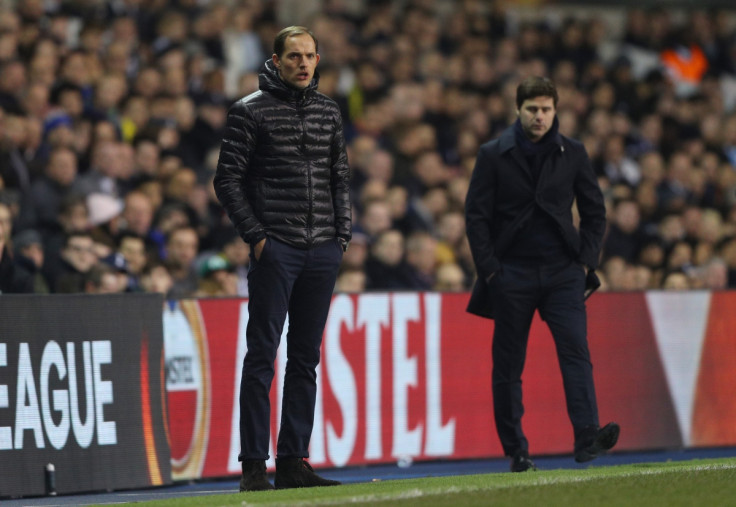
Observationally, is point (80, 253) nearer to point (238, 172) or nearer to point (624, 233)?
point (238, 172)

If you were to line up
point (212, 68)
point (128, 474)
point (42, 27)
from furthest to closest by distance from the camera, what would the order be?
point (212, 68) → point (42, 27) → point (128, 474)

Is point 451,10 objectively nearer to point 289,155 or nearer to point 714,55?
point 714,55

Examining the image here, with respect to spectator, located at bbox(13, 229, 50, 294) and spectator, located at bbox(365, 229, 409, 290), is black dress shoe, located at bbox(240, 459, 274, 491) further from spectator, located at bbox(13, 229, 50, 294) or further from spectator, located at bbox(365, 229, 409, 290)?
spectator, located at bbox(365, 229, 409, 290)

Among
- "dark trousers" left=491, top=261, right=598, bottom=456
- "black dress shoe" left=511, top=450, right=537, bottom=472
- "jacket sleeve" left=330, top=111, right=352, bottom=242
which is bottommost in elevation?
"black dress shoe" left=511, top=450, right=537, bottom=472

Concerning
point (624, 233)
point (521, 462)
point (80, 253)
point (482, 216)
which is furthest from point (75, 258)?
point (624, 233)

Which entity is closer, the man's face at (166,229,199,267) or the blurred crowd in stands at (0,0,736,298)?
the man's face at (166,229,199,267)

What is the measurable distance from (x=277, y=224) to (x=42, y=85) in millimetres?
6100

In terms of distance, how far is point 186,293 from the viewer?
11.5 metres

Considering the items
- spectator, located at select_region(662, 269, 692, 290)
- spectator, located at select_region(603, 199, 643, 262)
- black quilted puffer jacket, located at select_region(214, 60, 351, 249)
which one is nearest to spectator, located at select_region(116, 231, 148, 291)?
black quilted puffer jacket, located at select_region(214, 60, 351, 249)

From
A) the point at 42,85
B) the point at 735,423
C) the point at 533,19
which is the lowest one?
the point at 735,423

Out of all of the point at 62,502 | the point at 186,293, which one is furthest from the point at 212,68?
the point at 62,502

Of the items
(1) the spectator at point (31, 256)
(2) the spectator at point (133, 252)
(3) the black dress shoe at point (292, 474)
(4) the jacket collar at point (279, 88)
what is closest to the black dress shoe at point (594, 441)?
(3) the black dress shoe at point (292, 474)

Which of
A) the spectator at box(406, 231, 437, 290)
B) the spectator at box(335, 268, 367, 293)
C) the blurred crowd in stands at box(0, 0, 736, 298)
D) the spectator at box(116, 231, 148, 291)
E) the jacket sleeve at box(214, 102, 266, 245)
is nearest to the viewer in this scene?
the jacket sleeve at box(214, 102, 266, 245)

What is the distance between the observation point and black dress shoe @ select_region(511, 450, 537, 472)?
8.69 metres
